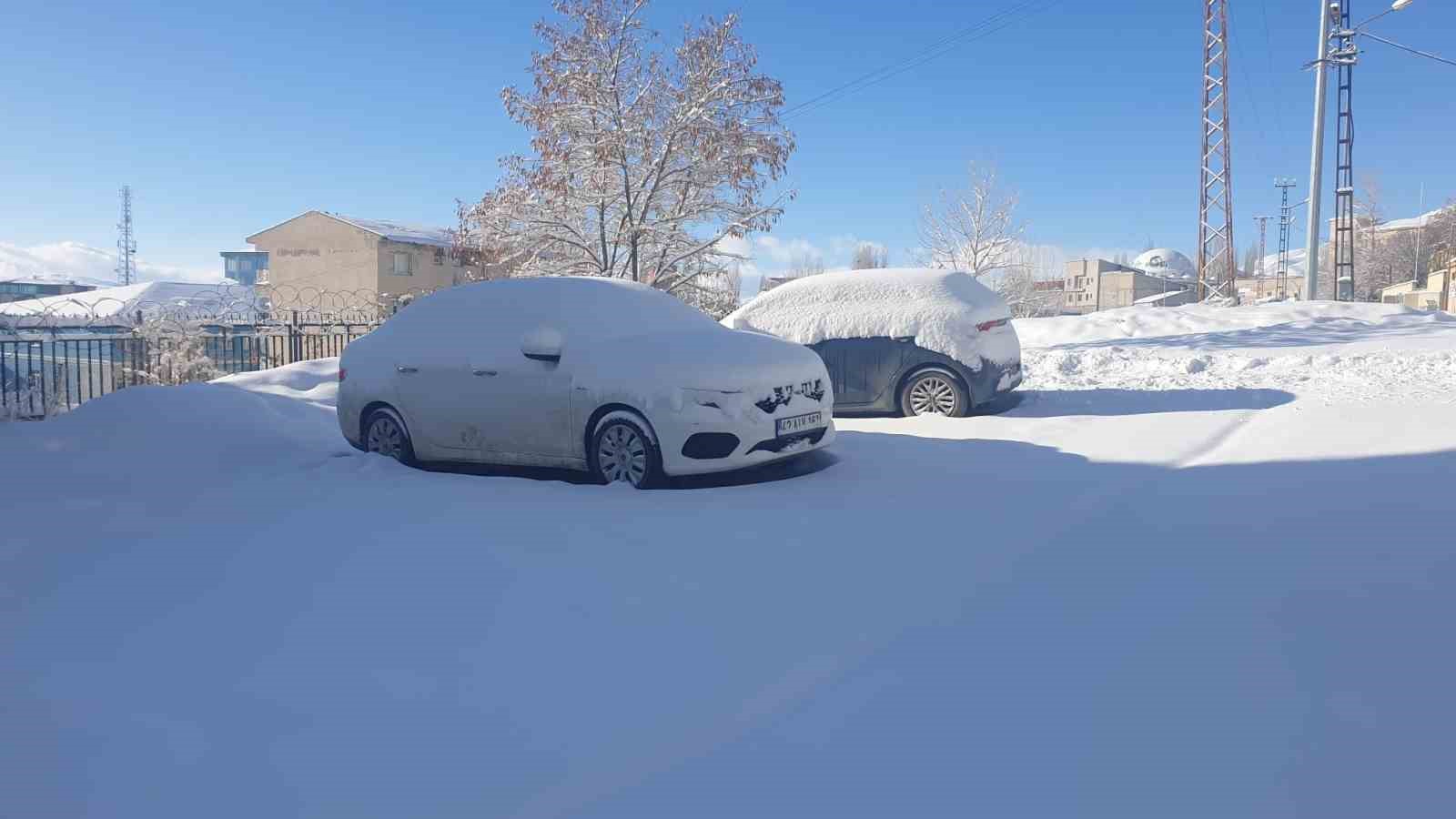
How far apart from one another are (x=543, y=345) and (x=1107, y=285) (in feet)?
323

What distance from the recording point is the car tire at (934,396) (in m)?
9.30

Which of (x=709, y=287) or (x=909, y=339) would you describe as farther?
(x=709, y=287)

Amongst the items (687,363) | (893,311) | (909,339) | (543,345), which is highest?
(893,311)

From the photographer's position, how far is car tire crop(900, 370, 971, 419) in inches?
366

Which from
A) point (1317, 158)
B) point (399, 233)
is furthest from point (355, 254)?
point (1317, 158)

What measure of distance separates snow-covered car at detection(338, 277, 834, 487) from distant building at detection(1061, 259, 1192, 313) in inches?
3409

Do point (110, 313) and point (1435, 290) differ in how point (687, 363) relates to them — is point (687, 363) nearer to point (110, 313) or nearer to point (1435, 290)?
point (110, 313)

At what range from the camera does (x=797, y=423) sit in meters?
6.56

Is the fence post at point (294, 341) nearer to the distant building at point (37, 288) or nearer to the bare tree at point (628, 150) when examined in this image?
the bare tree at point (628, 150)

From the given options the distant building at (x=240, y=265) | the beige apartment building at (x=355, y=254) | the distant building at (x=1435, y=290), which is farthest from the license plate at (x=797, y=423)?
the distant building at (x=240, y=265)

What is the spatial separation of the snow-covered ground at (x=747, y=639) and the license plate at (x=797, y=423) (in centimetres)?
36

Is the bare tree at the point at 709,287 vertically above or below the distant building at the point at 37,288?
below

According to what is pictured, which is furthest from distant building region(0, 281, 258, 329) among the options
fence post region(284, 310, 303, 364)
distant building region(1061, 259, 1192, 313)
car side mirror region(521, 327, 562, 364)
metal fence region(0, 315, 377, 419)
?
distant building region(1061, 259, 1192, 313)

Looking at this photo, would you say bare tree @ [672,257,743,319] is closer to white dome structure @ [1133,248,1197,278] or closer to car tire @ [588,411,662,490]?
car tire @ [588,411,662,490]
